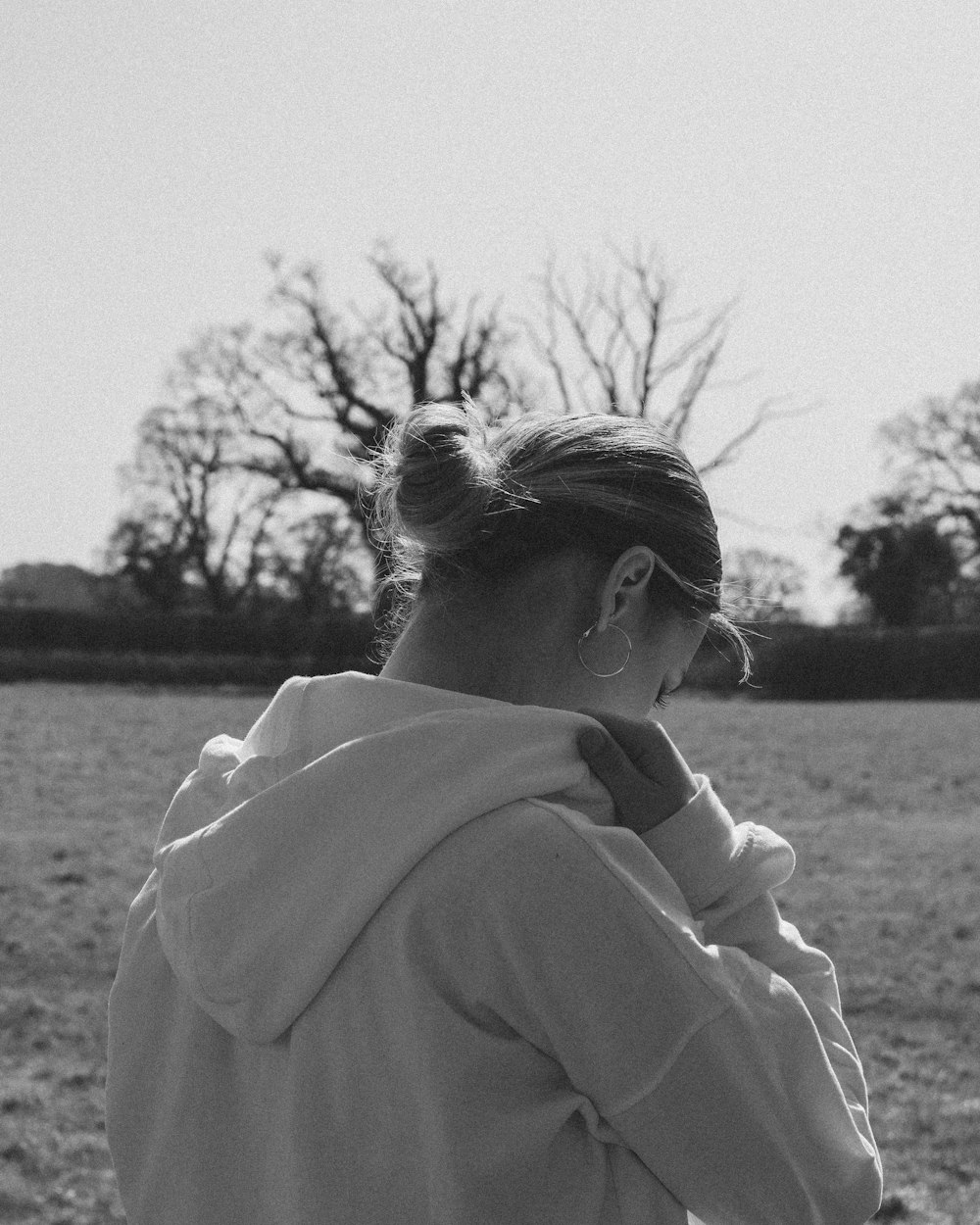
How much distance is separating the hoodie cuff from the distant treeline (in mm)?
25454

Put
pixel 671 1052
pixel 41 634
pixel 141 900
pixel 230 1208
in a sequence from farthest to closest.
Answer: pixel 41 634
pixel 141 900
pixel 230 1208
pixel 671 1052

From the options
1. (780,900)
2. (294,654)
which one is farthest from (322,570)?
(780,900)

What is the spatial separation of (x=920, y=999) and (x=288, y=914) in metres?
5.52

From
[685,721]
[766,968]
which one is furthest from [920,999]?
[685,721]

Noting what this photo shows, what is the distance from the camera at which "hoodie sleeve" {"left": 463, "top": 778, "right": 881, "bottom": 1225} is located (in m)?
1.08

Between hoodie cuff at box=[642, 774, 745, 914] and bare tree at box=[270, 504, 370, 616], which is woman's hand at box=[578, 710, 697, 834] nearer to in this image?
hoodie cuff at box=[642, 774, 745, 914]

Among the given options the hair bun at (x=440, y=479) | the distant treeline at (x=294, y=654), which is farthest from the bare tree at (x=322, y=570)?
the hair bun at (x=440, y=479)

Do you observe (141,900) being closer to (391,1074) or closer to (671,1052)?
(391,1074)

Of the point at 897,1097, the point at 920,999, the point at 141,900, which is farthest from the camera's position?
the point at 920,999

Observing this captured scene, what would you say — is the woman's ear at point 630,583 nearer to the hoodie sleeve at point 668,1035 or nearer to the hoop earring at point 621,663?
A: the hoop earring at point 621,663

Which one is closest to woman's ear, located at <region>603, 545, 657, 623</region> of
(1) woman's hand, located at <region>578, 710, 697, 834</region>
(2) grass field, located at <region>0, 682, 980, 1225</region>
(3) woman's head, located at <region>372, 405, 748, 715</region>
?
(3) woman's head, located at <region>372, 405, 748, 715</region>

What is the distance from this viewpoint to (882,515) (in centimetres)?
4650

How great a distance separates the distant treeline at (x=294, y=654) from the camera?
94.4 ft

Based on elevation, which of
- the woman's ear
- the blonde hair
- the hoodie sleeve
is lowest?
the hoodie sleeve
